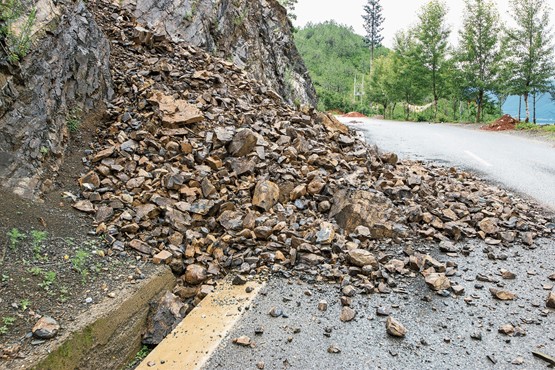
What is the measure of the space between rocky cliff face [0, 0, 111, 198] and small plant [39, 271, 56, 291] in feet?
3.18

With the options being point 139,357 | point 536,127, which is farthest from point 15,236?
point 536,127

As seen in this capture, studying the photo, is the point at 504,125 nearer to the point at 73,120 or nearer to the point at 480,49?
the point at 480,49

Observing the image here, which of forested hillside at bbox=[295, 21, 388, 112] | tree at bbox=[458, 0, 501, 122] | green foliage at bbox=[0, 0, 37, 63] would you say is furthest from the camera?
forested hillside at bbox=[295, 21, 388, 112]

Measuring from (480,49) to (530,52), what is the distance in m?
4.13

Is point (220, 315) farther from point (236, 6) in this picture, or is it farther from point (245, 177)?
point (236, 6)

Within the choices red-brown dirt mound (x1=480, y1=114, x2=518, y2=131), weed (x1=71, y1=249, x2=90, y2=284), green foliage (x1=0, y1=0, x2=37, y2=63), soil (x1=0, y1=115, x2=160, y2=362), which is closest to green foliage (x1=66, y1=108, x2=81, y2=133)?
green foliage (x1=0, y1=0, x2=37, y2=63)

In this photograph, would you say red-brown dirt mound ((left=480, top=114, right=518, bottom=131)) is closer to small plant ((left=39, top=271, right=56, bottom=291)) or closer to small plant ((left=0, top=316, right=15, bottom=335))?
small plant ((left=39, top=271, right=56, bottom=291))

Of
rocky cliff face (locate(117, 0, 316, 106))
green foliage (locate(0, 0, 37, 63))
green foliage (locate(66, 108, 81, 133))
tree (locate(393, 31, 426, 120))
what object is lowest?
green foliage (locate(66, 108, 81, 133))

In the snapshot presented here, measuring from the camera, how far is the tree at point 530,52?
19.8 metres

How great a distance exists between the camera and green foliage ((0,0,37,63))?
342 cm

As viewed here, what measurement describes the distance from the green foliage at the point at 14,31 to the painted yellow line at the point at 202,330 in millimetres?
2886

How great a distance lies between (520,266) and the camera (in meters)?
3.09

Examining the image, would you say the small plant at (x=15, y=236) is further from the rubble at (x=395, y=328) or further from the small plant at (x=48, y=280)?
the rubble at (x=395, y=328)

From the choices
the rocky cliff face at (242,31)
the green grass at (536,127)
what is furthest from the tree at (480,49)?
the rocky cliff face at (242,31)
